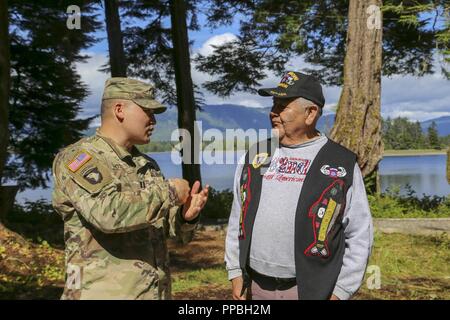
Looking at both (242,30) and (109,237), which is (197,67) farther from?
(109,237)

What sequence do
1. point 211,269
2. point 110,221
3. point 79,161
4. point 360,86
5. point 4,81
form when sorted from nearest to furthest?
point 110,221 < point 79,161 < point 211,269 < point 4,81 < point 360,86

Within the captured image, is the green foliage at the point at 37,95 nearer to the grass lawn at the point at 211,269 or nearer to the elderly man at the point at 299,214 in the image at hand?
the grass lawn at the point at 211,269

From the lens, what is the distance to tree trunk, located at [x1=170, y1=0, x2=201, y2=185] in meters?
14.5

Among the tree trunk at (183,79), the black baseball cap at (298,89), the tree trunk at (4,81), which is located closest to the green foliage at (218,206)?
the tree trunk at (183,79)

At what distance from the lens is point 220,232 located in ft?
37.0

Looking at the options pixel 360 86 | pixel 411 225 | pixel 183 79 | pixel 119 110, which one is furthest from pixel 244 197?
pixel 183 79

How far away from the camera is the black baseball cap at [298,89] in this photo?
2.93 meters

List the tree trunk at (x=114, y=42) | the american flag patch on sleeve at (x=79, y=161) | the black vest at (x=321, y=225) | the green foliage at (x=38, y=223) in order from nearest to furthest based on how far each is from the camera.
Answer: the american flag patch on sleeve at (x=79, y=161)
the black vest at (x=321, y=225)
the green foliage at (x=38, y=223)
the tree trunk at (x=114, y=42)

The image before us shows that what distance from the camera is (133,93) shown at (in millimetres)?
2584

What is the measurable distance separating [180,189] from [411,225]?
9.22m

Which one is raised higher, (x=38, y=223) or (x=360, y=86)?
(x=360, y=86)

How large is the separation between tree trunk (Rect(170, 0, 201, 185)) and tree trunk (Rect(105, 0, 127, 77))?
6.66 ft

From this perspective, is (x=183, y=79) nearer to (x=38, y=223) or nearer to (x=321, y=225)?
(x=38, y=223)

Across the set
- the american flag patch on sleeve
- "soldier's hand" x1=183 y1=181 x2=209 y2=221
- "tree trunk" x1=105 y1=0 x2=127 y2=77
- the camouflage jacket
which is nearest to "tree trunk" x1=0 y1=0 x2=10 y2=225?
"tree trunk" x1=105 y1=0 x2=127 y2=77
